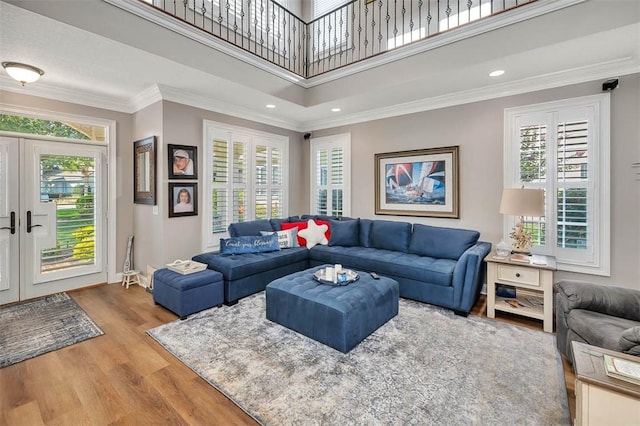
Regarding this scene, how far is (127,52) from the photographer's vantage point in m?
2.92

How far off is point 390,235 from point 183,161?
127 inches

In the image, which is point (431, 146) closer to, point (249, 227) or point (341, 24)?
point (341, 24)

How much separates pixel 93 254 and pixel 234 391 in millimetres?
3619

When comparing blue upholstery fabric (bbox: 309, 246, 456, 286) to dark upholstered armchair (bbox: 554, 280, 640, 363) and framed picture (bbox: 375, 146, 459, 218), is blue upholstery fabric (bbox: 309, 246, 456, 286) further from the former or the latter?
dark upholstered armchair (bbox: 554, 280, 640, 363)

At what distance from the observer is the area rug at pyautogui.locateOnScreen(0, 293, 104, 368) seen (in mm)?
2588

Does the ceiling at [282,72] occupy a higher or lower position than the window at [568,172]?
higher

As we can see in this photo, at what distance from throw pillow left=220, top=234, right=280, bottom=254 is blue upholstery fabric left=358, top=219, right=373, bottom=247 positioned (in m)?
1.36

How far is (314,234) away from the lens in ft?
16.1

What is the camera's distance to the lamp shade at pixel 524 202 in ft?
10.3

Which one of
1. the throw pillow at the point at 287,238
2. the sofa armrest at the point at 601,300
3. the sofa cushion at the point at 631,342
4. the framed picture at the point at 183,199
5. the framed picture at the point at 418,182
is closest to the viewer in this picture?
the sofa cushion at the point at 631,342

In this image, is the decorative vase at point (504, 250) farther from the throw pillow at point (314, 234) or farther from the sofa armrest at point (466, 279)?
the throw pillow at point (314, 234)

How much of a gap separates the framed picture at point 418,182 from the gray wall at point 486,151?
11 cm

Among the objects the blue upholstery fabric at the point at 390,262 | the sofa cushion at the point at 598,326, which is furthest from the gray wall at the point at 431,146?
the sofa cushion at the point at 598,326

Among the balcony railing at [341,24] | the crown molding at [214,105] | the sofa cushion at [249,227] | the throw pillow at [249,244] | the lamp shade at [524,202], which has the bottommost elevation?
the throw pillow at [249,244]
